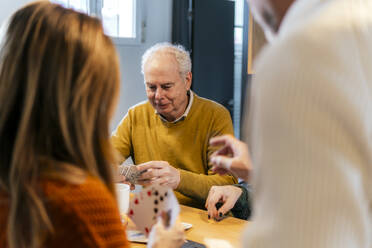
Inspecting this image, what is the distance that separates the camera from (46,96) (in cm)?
86

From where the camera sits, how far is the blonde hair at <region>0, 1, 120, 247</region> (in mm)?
836

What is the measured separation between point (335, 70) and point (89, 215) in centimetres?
51

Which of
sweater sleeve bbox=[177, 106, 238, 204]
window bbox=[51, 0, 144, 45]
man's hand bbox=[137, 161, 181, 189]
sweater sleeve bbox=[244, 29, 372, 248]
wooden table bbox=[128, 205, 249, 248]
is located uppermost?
window bbox=[51, 0, 144, 45]

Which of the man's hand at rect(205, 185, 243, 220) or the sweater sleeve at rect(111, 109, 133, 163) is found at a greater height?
the sweater sleeve at rect(111, 109, 133, 163)

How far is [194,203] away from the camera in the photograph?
226 centimetres

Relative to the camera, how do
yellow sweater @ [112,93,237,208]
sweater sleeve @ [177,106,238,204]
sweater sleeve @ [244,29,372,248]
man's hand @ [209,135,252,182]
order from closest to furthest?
1. sweater sleeve @ [244,29,372,248]
2. man's hand @ [209,135,252,182]
3. sweater sleeve @ [177,106,238,204]
4. yellow sweater @ [112,93,237,208]

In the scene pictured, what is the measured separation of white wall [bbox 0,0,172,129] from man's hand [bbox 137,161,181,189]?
1511 mm

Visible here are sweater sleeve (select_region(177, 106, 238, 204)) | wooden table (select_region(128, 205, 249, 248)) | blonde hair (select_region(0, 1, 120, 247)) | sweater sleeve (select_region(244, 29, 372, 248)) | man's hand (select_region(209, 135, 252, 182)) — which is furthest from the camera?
sweater sleeve (select_region(177, 106, 238, 204))

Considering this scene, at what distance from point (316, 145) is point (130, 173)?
1561mm

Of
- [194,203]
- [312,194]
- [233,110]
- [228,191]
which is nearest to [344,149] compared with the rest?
[312,194]

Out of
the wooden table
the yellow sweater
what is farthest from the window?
the wooden table

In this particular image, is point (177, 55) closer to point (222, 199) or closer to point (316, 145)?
point (222, 199)

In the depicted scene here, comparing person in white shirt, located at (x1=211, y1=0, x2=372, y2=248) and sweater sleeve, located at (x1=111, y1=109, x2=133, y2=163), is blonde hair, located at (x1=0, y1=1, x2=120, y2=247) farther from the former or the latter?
sweater sleeve, located at (x1=111, y1=109, x2=133, y2=163)

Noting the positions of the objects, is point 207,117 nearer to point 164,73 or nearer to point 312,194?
point 164,73
